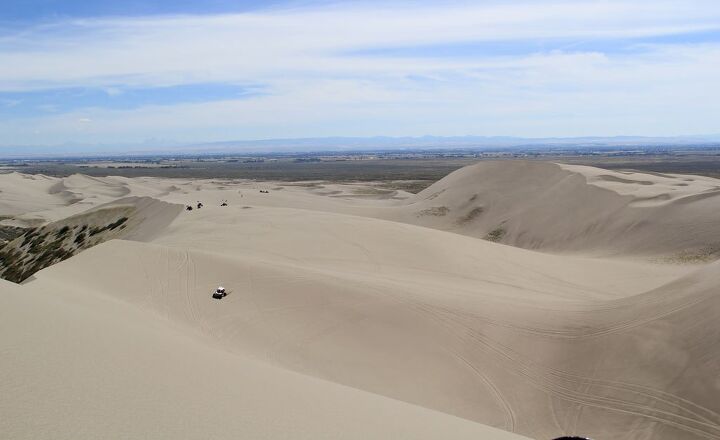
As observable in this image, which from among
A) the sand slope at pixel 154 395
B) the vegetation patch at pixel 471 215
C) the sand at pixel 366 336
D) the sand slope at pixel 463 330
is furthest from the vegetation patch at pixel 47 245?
the sand slope at pixel 154 395

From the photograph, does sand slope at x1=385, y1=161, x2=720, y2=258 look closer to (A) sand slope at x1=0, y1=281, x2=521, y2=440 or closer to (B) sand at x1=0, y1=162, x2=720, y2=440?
(B) sand at x1=0, y1=162, x2=720, y2=440

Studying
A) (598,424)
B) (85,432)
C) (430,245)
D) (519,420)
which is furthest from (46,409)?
(430,245)

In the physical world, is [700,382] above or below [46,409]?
below

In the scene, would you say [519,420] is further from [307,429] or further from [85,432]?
[85,432]

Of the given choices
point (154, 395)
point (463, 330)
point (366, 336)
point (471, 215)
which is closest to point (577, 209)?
point (471, 215)

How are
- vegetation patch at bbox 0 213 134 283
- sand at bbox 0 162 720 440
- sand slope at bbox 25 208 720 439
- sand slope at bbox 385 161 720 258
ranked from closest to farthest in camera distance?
sand at bbox 0 162 720 440 → sand slope at bbox 25 208 720 439 → sand slope at bbox 385 161 720 258 → vegetation patch at bbox 0 213 134 283

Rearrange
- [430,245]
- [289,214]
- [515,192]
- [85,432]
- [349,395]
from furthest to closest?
A: 1. [515,192]
2. [289,214]
3. [430,245]
4. [349,395]
5. [85,432]

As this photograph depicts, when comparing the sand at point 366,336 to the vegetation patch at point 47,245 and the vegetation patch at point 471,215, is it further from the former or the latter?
the vegetation patch at point 471,215

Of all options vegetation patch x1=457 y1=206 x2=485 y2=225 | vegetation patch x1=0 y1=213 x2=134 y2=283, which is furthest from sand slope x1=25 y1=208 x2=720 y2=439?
vegetation patch x1=457 y1=206 x2=485 y2=225
